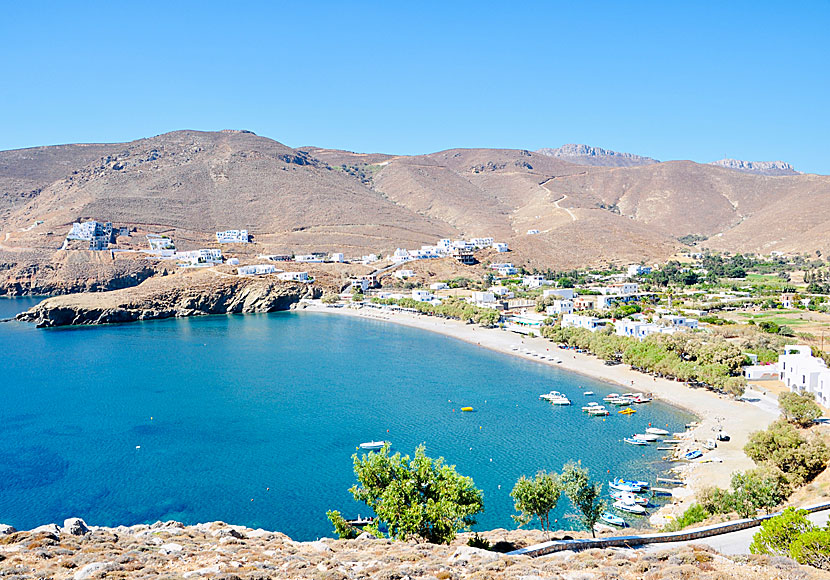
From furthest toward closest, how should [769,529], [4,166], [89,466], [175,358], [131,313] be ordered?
[4,166]
[131,313]
[175,358]
[89,466]
[769,529]

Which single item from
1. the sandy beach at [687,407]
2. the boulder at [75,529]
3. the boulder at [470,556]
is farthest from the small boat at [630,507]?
the boulder at [75,529]

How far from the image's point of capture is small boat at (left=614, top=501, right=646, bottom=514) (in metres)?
26.4

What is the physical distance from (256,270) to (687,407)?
78.5 meters

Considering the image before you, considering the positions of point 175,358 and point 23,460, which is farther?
point 175,358

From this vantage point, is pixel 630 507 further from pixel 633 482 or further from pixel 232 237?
pixel 232 237

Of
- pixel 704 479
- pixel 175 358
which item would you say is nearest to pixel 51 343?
pixel 175 358

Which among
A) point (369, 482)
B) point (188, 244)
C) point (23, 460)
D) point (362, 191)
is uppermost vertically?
point (362, 191)

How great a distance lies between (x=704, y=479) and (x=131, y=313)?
250ft

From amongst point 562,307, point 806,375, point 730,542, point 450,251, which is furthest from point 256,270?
point 730,542

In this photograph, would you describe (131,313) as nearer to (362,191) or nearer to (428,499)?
(428,499)

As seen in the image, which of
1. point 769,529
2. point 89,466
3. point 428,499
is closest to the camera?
point 769,529

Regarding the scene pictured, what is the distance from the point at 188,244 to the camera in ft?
427

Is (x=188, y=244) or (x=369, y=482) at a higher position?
(x=188, y=244)

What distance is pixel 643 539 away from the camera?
16578 millimetres
